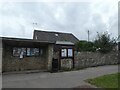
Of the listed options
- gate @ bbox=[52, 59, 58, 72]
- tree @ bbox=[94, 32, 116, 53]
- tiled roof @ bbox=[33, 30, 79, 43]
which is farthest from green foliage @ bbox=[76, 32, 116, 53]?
tiled roof @ bbox=[33, 30, 79, 43]

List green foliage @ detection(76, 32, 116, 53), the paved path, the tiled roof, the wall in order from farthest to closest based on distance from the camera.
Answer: the tiled roof → green foliage @ detection(76, 32, 116, 53) → the wall → the paved path

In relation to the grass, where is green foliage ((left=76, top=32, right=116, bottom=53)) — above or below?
above

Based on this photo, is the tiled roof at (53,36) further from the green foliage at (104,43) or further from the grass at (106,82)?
the grass at (106,82)

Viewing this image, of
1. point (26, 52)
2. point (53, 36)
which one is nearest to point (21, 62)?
point (26, 52)

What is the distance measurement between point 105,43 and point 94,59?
3.94 meters

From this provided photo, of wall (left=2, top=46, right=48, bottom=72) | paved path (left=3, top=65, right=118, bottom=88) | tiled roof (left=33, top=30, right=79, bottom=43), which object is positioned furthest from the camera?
tiled roof (left=33, top=30, right=79, bottom=43)

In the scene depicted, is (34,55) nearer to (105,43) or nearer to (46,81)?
(46,81)

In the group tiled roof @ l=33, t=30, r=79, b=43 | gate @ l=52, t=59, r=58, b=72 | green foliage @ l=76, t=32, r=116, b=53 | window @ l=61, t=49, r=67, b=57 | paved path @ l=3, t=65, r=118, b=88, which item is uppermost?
tiled roof @ l=33, t=30, r=79, b=43

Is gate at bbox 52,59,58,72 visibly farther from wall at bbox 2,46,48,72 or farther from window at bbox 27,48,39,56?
window at bbox 27,48,39,56

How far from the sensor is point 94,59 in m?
19.8

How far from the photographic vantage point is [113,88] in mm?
9102

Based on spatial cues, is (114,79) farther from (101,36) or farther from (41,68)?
(101,36)

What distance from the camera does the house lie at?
15.8 m

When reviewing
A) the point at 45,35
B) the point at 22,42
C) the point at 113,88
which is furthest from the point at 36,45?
the point at 45,35
